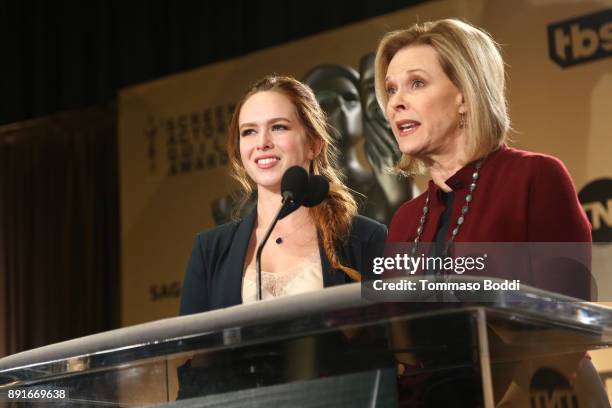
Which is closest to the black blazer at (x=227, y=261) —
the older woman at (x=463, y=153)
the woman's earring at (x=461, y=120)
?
the older woman at (x=463, y=153)

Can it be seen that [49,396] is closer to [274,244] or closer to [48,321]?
[274,244]

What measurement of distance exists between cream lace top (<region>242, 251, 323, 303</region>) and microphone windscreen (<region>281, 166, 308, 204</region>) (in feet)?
0.63

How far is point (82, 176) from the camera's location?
15.9 ft

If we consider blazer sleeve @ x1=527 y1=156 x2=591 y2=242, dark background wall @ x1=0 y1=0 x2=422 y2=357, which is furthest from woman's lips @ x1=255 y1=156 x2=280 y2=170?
dark background wall @ x1=0 y1=0 x2=422 y2=357

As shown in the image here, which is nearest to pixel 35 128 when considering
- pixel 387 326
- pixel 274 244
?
pixel 274 244

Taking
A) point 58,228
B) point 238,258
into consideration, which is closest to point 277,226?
point 238,258

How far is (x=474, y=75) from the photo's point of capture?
55.8 inches

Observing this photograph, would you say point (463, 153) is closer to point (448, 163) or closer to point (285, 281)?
point (448, 163)

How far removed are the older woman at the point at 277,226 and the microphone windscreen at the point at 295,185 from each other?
0.18 meters

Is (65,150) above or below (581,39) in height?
above

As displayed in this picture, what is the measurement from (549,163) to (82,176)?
3804mm

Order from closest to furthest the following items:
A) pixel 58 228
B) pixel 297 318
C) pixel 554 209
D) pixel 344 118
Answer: pixel 297 318 < pixel 554 209 < pixel 344 118 < pixel 58 228

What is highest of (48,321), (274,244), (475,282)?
(48,321)

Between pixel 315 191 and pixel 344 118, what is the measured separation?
1.93 m
